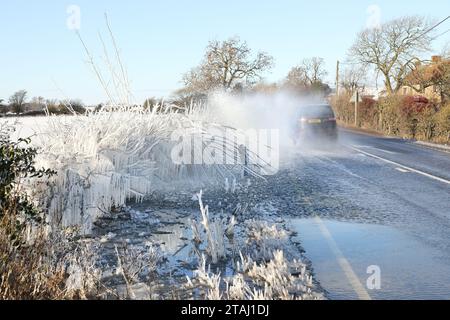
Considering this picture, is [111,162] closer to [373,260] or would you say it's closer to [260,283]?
[260,283]

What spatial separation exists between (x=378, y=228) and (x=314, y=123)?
13.6 meters

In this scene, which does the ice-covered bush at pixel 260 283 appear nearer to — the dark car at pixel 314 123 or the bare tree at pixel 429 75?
the dark car at pixel 314 123

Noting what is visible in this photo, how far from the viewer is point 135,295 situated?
153 inches

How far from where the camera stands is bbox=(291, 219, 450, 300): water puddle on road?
13.5ft

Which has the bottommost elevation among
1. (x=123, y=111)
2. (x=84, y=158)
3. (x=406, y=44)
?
(x=84, y=158)

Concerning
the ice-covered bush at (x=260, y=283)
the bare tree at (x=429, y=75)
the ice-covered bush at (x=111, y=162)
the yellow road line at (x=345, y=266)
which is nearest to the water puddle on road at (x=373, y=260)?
the yellow road line at (x=345, y=266)

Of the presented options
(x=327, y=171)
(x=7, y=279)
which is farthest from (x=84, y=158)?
(x=327, y=171)

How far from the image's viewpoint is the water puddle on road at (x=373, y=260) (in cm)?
411

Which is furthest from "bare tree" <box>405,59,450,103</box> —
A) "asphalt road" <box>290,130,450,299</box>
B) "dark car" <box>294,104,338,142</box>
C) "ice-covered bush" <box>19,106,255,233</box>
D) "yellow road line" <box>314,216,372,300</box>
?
"yellow road line" <box>314,216,372,300</box>

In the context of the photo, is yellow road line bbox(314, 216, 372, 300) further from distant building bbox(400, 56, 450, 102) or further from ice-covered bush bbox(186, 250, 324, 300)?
distant building bbox(400, 56, 450, 102)

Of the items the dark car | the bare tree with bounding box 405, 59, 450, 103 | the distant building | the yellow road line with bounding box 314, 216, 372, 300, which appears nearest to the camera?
the yellow road line with bounding box 314, 216, 372, 300

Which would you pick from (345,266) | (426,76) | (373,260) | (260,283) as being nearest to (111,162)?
(260,283)

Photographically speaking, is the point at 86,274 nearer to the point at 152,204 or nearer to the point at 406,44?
the point at 152,204

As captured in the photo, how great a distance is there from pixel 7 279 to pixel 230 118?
51.4ft
